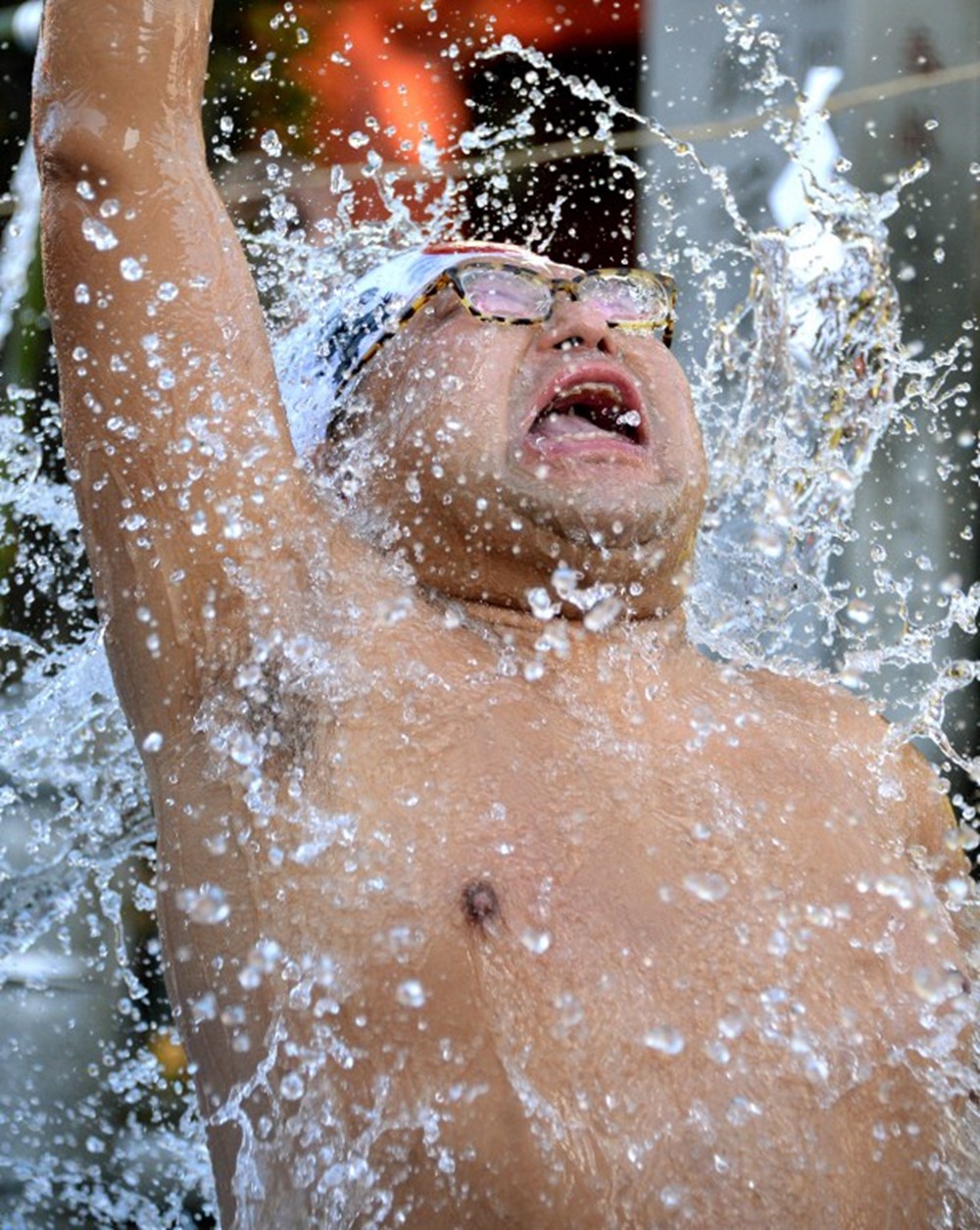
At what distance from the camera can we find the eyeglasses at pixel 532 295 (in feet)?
6.72

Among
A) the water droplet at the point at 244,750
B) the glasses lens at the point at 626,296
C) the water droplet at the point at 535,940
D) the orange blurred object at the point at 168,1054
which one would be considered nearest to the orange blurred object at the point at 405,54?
the glasses lens at the point at 626,296

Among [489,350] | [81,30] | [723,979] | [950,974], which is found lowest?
[950,974]

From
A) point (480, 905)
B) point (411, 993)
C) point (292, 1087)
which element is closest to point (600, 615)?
point (480, 905)

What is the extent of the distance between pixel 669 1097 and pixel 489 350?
1019 mm

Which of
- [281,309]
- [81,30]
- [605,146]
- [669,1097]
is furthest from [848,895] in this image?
[605,146]

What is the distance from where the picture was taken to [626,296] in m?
2.14

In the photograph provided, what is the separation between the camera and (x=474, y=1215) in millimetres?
1507

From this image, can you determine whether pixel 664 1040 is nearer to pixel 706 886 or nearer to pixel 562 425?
pixel 706 886

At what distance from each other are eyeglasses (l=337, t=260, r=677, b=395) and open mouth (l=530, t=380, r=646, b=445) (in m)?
0.12

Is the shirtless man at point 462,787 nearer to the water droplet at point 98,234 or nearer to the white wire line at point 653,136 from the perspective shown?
the water droplet at point 98,234

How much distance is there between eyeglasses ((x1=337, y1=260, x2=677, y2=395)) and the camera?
2.05 metres

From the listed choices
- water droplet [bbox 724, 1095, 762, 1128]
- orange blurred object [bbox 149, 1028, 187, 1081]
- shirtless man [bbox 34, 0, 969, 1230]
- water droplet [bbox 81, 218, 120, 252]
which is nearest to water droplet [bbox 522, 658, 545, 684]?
shirtless man [bbox 34, 0, 969, 1230]

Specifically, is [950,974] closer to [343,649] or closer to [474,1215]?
[474,1215]

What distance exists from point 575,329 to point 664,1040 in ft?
3.29
